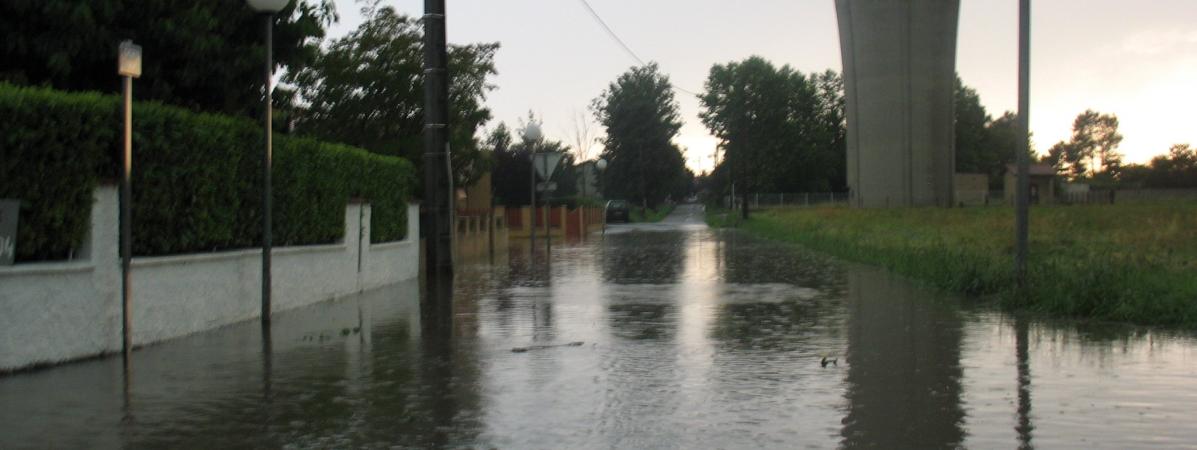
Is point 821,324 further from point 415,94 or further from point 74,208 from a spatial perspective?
point 415,94

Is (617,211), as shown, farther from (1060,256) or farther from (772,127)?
(1060,256)

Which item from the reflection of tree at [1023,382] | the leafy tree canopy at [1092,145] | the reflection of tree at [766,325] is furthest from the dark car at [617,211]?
the leafy tree canopy at [1092,145]

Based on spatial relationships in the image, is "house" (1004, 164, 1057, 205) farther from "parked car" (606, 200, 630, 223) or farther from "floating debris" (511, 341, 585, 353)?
"floating debris" (511, 341, 585, 353)

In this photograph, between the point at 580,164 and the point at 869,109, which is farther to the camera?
the point at 580,164

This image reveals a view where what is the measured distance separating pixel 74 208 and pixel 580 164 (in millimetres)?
87302

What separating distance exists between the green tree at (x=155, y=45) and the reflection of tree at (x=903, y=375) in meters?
8.61

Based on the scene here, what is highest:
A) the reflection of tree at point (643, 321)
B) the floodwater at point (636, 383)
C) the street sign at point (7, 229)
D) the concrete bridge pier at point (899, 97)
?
the concrete bridge pier at point (899, 97)

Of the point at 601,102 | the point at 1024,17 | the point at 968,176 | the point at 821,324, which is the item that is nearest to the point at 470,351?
the point at 821,324

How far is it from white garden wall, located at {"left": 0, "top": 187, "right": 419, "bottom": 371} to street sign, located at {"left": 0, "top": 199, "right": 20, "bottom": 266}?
0.31 ft

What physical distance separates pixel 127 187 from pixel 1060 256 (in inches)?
613

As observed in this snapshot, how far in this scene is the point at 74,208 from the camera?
9.82m

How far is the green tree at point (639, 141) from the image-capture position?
121 m

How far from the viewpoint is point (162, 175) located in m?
11.2

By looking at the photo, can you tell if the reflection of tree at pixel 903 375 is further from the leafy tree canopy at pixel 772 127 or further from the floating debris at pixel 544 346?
the leafy tree canopy at pixel 772 127
